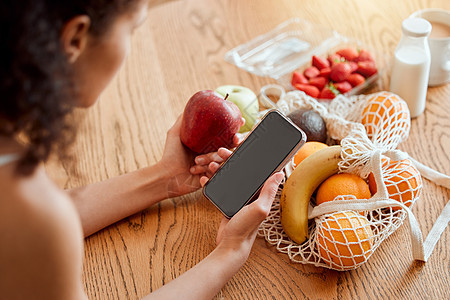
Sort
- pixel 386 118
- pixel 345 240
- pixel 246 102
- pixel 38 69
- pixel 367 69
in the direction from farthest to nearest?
1. pixel 367 69
2. pixel 246 102
3. pixel 386 118
4. pixel 345 240
5. pixel 38 69

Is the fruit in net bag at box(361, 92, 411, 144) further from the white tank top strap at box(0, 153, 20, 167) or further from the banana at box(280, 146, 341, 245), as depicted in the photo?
the white tank top strap at box(0, 153, 20, 167)

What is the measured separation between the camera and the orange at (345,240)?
875mm

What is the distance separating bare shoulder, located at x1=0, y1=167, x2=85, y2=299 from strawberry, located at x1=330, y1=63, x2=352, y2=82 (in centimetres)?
86

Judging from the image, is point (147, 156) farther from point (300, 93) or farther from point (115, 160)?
point (300, 93)

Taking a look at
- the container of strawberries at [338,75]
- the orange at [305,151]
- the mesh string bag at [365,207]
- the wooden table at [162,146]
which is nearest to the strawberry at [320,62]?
the container of strawberries at [338,75]

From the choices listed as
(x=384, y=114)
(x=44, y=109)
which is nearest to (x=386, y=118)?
(x=384, y=114)

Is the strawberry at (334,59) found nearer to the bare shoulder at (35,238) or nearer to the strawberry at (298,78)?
the strawberry at (298,78)

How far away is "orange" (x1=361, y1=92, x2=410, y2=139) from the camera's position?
1.10m

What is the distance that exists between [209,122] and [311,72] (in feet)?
1.35

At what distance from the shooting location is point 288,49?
1.47 meters

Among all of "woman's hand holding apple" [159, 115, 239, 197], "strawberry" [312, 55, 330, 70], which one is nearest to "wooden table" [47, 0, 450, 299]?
"woman's hand holding apple" [159, 115, 239, 197]

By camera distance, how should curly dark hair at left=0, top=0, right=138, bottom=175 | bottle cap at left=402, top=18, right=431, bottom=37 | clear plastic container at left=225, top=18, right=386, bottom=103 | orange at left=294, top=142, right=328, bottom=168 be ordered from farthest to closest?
clear plastic container at left=225, top=18, right=386, bottom=103 < bottle cap at left=402, top=18, right=431, bottom=37 < orange at left=294, top=142, right=328, bottom=168 < curly dark hair at left=0, top=0, right=138, bottom=175

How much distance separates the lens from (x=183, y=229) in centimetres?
103

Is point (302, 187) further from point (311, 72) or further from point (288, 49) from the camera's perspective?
point (288, 49)
